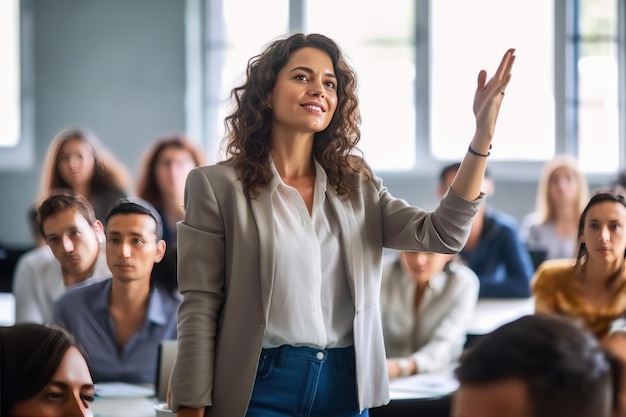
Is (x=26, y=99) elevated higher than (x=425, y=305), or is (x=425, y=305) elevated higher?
(x=26, y=99)

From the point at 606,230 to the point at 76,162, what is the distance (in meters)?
1.31

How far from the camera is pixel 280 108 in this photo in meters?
2.05

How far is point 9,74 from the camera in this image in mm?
8891

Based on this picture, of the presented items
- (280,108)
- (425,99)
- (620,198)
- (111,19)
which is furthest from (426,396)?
(111,19)

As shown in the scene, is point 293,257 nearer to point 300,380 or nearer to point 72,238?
point 300,380

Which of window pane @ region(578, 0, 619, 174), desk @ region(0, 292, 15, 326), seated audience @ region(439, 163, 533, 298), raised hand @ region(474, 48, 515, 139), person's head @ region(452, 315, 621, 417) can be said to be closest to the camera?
person's head @ region(452, 315, 621, 417)

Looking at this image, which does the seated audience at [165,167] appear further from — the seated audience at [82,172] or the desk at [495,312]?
the seated audience at [82,172]

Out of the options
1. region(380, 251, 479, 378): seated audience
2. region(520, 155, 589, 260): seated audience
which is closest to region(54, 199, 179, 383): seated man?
region(380, 251, 479, 378): seated audience

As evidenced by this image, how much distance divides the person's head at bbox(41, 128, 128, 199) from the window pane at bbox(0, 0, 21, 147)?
21.8 feet

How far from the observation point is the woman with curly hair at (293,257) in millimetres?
1938

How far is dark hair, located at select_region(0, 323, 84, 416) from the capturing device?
1569 millimetres

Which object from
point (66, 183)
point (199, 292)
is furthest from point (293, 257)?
point (66, 183)

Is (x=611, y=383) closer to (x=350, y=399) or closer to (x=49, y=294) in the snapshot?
(x=350, y=399)

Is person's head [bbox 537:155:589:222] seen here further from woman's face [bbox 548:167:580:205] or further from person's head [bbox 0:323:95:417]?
person's head [bbox 0:323:95:417]
